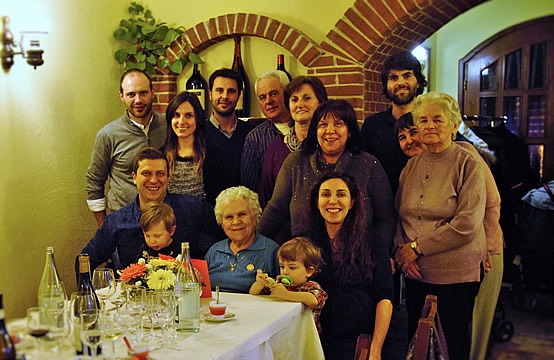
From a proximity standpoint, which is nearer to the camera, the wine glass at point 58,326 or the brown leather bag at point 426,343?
the wine glass at point 58,326

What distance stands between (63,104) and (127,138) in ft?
2.37

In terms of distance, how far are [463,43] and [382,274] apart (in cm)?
384

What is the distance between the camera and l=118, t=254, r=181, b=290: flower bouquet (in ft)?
7.23

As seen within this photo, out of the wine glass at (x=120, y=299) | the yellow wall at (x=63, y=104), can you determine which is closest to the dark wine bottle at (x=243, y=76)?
the yellow wall at (x=63, y=104)

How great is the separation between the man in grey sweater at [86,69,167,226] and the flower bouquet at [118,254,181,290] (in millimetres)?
1242

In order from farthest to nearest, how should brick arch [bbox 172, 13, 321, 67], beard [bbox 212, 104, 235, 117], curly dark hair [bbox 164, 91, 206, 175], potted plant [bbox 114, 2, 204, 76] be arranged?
Answer: potted plant [bbox 114, 2, 204, 76]
brick arch [bbox 172, 13, 321, 67]
beard [bbox 212, 104, 235, 117]
curly dark hair [bbox 164, 91, 206, 175]

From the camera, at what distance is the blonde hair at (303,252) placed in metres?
2.55

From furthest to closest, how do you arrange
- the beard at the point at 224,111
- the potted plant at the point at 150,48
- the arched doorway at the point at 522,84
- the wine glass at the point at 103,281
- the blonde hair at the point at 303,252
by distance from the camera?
1. the arched doorway at the point at 522,84
2. the potted plant at the point at 150,48
3. the beard at the point at 224,111
4. the blonde hair at the point at 303,252
5. the wine glass at the point at 103,281

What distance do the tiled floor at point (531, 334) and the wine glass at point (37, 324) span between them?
297cm

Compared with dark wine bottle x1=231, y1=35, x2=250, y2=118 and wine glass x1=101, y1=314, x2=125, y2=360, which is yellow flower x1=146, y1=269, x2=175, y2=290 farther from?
dark wine bottle x1=231, y1=35, x2=250, y2=118

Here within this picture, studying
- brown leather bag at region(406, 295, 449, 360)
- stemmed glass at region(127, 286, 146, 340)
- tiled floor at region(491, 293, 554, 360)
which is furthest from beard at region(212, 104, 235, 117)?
tiled floor at region(491, 293, 554, 360)

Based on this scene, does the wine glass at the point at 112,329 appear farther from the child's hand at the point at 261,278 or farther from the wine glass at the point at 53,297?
the child's hand at the point at 261,278

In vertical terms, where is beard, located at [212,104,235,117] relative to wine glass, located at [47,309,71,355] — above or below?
above

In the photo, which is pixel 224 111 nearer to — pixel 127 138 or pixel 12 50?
pixel 127 138
